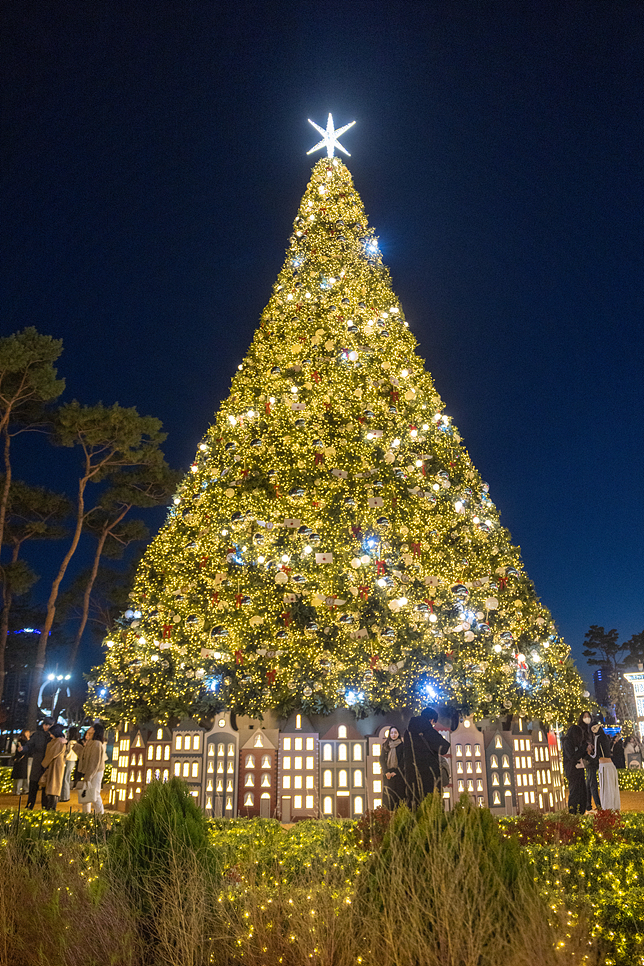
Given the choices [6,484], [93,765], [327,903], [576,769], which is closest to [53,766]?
[93,765]

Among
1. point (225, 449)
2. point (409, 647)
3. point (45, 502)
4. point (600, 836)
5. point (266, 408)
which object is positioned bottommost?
point (600, 836)

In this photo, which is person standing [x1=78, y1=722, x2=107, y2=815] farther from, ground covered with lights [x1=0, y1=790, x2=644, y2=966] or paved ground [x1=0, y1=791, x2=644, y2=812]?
ground covered with lights [x1=0, y1=790, x2=644, y2=966]

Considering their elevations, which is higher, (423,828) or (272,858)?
(423,828)

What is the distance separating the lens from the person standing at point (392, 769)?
7.41 meters

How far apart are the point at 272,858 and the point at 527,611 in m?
7.63

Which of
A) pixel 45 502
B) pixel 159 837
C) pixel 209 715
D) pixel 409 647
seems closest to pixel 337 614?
pixel 409 647

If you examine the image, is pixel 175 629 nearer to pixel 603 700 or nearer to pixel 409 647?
pixel 409 647

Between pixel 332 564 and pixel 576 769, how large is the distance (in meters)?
5.02

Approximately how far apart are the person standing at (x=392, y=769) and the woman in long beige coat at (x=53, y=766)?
20.5ft

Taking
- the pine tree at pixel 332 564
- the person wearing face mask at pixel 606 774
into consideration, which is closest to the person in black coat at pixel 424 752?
the pine tree at pixel 332 564

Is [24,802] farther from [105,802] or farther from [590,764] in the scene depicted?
[590,764]

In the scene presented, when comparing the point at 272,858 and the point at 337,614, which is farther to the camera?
the point at 337,614

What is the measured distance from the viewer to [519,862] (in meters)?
3.66

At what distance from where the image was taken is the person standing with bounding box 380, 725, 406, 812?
292 inches
